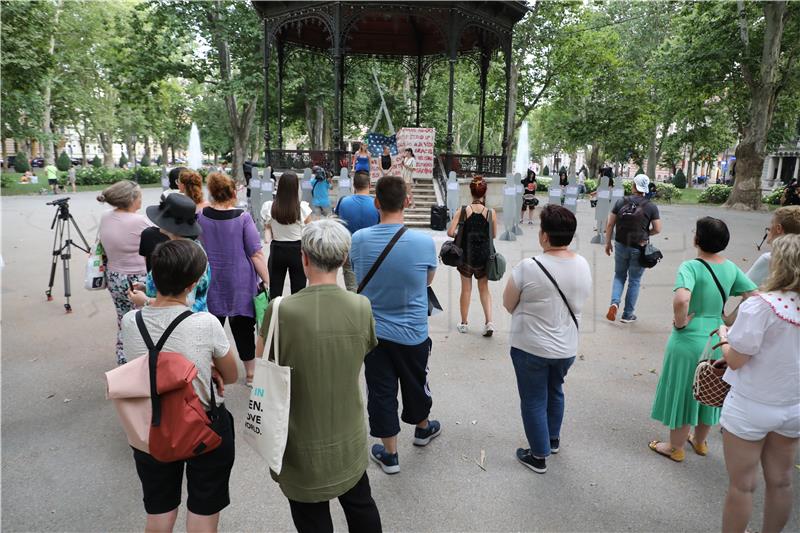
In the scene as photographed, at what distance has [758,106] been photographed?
68.5 ft

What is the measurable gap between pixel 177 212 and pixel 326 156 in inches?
587

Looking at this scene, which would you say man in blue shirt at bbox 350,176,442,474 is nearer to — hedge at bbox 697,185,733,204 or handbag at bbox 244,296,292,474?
handbag at bbox 244,296,292,474

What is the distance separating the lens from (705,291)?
10.9ft

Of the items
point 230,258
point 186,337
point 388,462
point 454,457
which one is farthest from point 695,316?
point 230,258

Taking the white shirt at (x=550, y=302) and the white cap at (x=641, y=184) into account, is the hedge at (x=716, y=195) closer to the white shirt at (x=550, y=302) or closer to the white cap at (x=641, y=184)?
the white cap at (x=641, y=184)

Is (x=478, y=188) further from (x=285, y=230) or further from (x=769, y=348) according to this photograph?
(x=769, y=348)

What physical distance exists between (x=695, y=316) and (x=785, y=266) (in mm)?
1198

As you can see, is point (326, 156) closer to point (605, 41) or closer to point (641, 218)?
point (641, 218)

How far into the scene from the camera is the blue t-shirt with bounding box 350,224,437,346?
312cm

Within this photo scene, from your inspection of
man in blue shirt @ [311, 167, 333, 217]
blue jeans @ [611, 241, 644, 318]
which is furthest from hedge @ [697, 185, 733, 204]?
blue jeans @ [611, 241, 644, 318]

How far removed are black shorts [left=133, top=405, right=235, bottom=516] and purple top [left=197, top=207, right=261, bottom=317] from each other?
2133 mm

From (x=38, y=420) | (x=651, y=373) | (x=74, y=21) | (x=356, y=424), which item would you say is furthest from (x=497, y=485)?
(x=74, y=21)

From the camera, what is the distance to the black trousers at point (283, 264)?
198 inches

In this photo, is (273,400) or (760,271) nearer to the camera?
(273,400)
